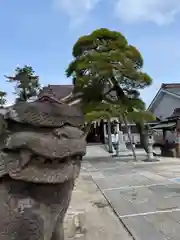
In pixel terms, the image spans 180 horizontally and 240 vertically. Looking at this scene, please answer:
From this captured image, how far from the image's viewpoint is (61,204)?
1584mm

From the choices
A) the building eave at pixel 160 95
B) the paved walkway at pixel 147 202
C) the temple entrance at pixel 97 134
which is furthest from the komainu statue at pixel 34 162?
the temple entrance at pixel 97 134

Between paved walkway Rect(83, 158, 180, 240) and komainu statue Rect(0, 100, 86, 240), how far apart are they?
1.88 metres

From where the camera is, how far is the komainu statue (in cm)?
140

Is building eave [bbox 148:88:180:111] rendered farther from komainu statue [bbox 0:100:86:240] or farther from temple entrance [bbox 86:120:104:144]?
komainu statue [bbox 0:100:86:240]

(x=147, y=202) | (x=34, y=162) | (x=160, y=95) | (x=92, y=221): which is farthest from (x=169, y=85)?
(x=34, y=162)

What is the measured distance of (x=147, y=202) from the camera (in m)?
4.51

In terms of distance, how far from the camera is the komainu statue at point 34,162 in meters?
1.40

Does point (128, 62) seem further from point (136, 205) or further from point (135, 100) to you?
point (136, 205)

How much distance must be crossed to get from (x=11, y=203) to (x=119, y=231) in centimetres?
212

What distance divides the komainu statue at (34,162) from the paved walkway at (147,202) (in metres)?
1.88

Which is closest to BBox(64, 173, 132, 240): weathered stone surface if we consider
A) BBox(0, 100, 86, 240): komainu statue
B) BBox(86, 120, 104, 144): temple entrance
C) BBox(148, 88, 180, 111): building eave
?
BBox(0, 100, 86, 240): komainu statue

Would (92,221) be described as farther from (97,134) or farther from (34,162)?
(97,134)

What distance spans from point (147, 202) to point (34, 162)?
3491mm

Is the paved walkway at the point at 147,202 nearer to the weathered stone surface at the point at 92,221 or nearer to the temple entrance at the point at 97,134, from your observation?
the weathered stone surface at the point at 92,221
